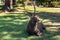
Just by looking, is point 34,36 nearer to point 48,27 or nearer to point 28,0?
point 48,27

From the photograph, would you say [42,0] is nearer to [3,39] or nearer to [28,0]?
[28,0]

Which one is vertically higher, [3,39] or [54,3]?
[3,39]

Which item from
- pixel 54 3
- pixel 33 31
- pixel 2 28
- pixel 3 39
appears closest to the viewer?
pixel 3 39

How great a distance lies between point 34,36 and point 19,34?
761 millimetres

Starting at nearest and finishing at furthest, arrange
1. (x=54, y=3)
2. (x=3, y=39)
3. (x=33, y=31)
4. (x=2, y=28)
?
(x=3, y=39) → (x=33, y=31) → (x=2, y=28) → (x=54, y=3)

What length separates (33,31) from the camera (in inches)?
328

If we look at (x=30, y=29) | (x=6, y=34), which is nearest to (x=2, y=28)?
(x=6, y=34)

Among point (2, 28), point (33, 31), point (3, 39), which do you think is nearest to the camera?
point (3, 39)

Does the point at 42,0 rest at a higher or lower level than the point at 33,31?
lower

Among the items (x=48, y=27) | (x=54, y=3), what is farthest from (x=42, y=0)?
(x=48, y=27)

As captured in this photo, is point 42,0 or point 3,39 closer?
point 3,39

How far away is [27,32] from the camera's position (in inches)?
343

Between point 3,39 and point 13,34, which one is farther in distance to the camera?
point 13,34

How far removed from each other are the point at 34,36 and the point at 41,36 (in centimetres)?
29
